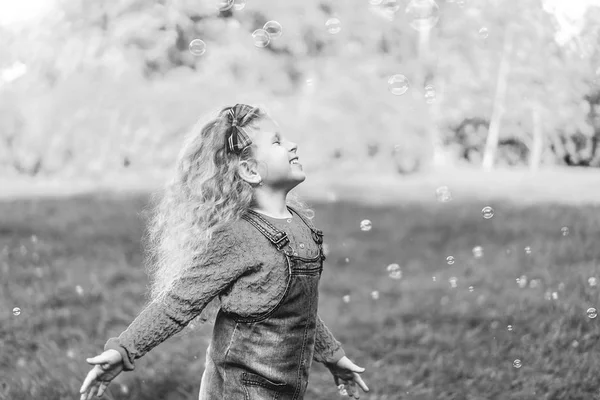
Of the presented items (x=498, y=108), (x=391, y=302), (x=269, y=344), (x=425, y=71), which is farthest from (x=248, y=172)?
(x=498, y=108)

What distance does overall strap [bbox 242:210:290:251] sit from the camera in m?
1.72

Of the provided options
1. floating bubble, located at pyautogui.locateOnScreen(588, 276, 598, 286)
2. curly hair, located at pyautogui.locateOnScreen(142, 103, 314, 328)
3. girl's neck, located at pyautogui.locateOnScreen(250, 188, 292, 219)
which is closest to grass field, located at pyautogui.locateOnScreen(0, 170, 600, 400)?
floating bubble, located at pyautogui.locateOnScreen(588, 276, 598, 286)

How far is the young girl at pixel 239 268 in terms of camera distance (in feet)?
5.56

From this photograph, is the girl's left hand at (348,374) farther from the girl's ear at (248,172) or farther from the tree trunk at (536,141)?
the tree trunk at (536,141)

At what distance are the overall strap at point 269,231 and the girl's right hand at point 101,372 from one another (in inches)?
17.5

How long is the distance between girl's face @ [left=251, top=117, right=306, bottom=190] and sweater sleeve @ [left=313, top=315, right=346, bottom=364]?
1.58 ft

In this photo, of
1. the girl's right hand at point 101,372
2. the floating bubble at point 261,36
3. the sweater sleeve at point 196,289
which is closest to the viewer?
the girl's right hand at point 101,372

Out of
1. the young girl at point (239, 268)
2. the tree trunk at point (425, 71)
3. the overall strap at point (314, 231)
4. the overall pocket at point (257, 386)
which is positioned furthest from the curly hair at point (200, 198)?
the tree trunk at point (425, 71)

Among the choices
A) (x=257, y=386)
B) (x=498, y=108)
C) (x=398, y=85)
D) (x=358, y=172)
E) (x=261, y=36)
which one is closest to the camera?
(x=257, y=386)

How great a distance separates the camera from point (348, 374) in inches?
81.0

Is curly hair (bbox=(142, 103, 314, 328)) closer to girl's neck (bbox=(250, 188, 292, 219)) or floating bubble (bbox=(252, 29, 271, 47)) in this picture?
girl's neck (bbox=(250, 188, 292, 219))

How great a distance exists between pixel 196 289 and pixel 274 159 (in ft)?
1.23

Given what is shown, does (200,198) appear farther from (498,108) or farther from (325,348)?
(498,108)

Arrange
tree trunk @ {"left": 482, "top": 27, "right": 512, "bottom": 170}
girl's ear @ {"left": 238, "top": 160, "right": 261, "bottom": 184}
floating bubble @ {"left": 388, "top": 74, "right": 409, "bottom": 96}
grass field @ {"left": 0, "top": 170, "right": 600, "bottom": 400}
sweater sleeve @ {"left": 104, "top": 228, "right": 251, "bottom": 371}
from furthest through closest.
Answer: tree trunk @ {"left": 482, "top": 27, "right": 512, "bottom": 170} → floating bubble @ {"left": 388, "top": 74, "right": 409, "bottom": 96} → grass field @ {"left": 0, "top": 170, "right": 600, "bottom": 400} → girl's ear @ {"left": 238, "top": 160, "right": 261, "bottom": 184} → sweater sleeve @ {"left": 104, "top": 228, "right": 251, "bottom": 371}
